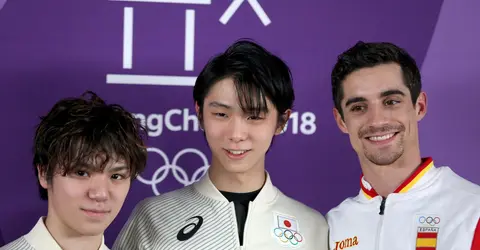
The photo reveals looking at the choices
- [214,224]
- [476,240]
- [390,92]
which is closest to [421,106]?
[390,92]

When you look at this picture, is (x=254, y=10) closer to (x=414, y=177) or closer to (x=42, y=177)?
(x=414, y=177)

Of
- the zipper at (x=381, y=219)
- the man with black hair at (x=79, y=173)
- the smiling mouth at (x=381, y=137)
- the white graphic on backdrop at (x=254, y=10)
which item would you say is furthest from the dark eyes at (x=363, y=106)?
the man with black hair at (x=79, y=173)

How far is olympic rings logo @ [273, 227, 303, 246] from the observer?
3086 millimetres

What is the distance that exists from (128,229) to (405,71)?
51.6 inches

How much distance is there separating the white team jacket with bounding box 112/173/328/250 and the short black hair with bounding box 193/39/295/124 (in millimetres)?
338

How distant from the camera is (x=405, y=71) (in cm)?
321

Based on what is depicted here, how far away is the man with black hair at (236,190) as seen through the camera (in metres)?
3.05

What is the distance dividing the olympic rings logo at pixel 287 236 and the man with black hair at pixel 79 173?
0.64 meters

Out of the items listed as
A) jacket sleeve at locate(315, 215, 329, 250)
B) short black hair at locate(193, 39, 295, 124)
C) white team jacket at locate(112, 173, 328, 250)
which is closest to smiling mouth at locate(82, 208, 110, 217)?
white team jacket at locate(112, 173, 328, 250)

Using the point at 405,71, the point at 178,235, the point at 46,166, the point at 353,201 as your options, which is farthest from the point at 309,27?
the point at 46,166

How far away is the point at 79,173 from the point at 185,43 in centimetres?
116

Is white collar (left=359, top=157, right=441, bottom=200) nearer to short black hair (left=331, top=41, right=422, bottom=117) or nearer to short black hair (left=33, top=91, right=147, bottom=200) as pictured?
short black hair (left=331, top=41, right=422, bottom=117)

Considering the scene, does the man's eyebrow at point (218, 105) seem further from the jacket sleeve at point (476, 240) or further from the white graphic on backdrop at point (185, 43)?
the jacket sleeve at point (476, 240)

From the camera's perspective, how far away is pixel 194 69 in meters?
3.74
